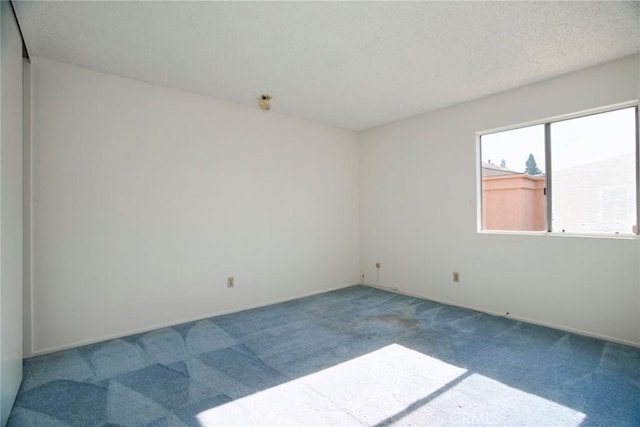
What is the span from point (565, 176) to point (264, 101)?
3.27 meters

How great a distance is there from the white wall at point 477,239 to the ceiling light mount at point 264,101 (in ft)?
6.17

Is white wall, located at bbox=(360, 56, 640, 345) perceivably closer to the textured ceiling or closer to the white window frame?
the white window frame

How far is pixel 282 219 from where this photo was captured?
415 centimetres

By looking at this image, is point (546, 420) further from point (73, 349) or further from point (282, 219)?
point (73, 349)

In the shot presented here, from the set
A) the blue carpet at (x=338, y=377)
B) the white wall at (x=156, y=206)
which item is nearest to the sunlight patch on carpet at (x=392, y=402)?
the blue carpet at (x=338, y=377)

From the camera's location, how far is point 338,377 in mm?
2201

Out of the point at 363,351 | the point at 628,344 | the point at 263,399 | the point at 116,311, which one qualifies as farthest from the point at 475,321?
the point at 116,311

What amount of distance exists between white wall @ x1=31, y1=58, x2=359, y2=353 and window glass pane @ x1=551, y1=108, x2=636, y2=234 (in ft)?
9.38

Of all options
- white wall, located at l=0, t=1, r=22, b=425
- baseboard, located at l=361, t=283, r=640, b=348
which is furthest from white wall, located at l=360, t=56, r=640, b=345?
white wall, located at l=0, t=1, r=22, b=425

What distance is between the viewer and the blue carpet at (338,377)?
1788mm

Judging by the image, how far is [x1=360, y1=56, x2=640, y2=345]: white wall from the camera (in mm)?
2768

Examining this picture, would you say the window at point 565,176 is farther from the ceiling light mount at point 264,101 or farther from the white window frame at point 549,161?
the ceiling light mount at point 264,101

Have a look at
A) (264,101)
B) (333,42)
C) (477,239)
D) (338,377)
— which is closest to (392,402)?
(338,377)

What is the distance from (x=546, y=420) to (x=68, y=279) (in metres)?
3.63
